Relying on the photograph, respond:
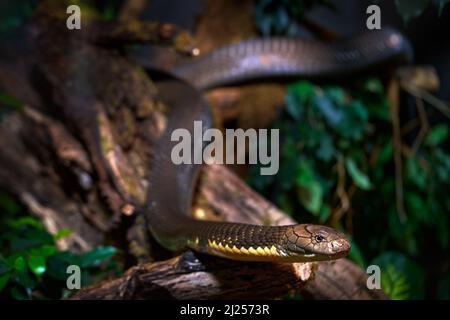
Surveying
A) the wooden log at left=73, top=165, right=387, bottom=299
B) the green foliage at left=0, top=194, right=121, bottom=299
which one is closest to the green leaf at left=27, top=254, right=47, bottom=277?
the green foliage at left=0, top=194, right=121, bottom=299

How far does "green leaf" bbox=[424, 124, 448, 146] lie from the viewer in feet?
13.7

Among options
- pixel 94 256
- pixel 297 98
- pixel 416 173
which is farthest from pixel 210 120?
pixel 416 173

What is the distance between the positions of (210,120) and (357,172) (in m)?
1.40

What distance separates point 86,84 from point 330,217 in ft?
7.40

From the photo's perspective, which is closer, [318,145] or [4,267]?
[4,267]

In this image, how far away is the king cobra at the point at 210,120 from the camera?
201 cm

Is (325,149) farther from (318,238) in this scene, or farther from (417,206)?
(318,238)

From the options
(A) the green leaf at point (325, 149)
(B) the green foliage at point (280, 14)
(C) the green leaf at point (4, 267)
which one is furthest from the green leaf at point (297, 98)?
(C) the green leaf at point (4, 267)

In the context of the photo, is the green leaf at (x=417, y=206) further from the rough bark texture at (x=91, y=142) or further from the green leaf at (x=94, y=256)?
the green leaf at (x=94, y=256)

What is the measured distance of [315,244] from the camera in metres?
1.97

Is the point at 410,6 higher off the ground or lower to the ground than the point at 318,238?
higher

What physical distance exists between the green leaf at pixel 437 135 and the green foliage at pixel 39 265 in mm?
2872

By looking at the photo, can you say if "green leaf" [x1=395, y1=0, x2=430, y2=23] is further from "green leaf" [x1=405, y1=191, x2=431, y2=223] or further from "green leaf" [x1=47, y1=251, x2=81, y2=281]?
"green leaf" [x1=405, y1=191, x2=431, y2=223]
